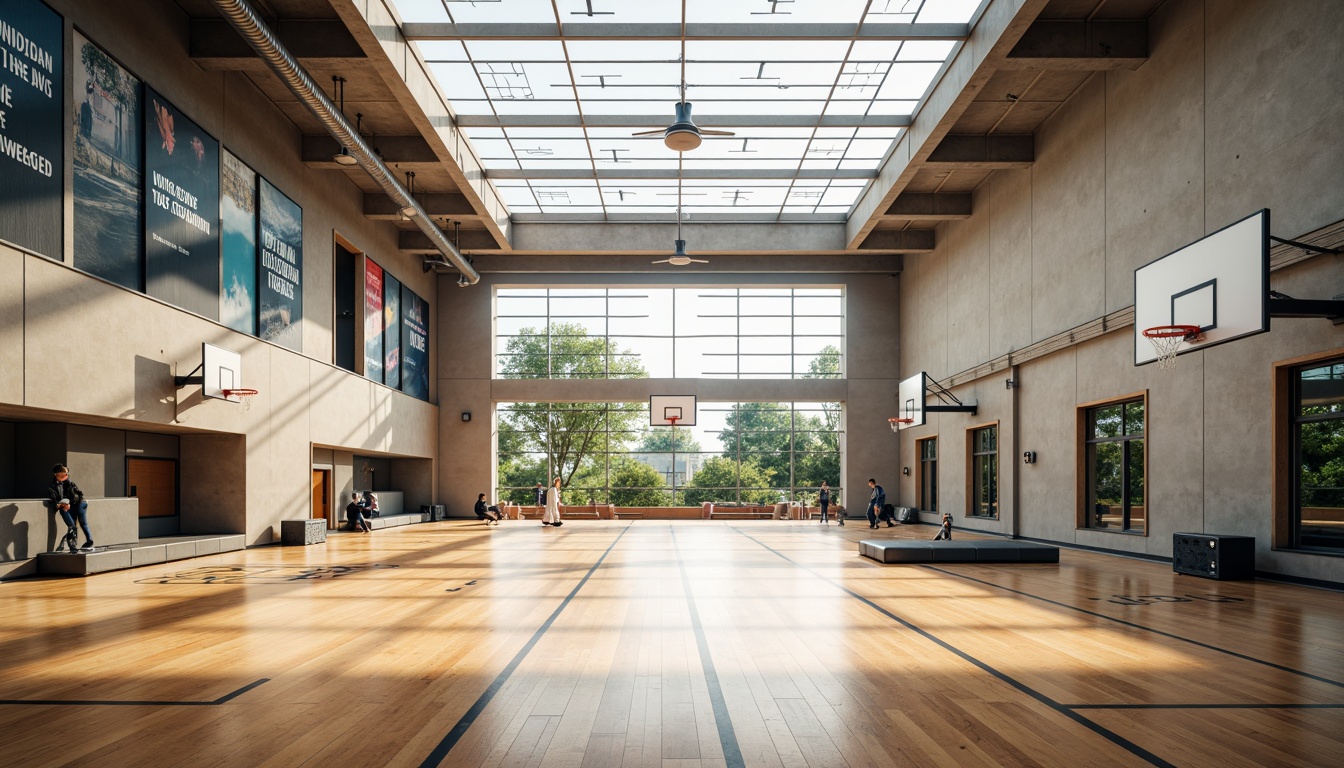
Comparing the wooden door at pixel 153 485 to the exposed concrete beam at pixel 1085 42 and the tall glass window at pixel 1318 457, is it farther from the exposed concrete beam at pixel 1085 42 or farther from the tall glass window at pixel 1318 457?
the tall glass window at pixel 1318 457

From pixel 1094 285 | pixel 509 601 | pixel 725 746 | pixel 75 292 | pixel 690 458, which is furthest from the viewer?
pixel 690 458

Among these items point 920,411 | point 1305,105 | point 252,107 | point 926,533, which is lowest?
point 926,533

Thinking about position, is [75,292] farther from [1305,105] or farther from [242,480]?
[1305,105]

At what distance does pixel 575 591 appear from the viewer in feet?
35.8

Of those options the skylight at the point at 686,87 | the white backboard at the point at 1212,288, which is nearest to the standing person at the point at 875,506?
the skylight at the point at 686,87

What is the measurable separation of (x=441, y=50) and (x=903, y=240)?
1613 cm

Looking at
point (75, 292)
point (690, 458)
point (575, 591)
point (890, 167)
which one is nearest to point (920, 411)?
point (890, 167)

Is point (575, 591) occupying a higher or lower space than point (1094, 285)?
lower

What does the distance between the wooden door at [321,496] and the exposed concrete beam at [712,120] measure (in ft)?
31.9

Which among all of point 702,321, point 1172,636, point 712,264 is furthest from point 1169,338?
point 702,321

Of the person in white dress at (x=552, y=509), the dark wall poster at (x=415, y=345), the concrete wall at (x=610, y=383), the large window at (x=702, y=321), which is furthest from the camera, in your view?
the large window at (x=702, y=321)

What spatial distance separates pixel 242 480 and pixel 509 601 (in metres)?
9.92

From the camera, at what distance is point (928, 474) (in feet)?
94.3

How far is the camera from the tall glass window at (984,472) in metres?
22.7
